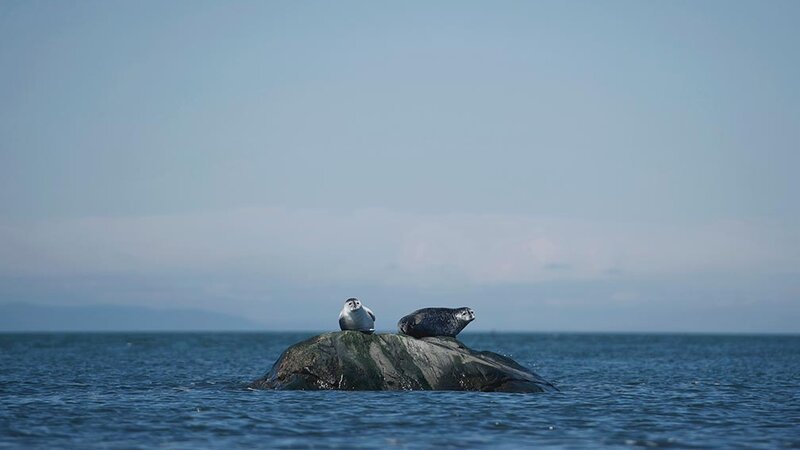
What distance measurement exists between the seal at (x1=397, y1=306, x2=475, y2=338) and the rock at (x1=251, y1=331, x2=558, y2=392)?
175 centimetres

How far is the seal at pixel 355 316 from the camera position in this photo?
32250mm

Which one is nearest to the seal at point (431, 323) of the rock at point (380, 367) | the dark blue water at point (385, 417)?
the rock at point (380, 367)

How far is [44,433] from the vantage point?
2331 centimetres

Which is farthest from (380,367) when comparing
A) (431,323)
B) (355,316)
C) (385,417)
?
(385,417)

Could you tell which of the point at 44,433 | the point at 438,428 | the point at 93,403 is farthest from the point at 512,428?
the point at 93,403

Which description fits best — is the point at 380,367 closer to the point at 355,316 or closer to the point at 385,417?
the point at 355,316

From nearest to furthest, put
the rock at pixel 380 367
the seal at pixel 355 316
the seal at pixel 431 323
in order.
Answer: the rock at pixel 380 367, the seal at pixel 355 316, the seal at pixel 431 323

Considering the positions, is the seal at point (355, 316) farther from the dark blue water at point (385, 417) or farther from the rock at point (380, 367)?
the dark blue water at point (385, 417)

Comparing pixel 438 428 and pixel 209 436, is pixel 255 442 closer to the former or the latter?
pixel 209 436

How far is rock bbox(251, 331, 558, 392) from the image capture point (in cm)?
3133

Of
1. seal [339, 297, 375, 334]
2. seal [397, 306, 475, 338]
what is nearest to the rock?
seal [339, 297, 375, 334]

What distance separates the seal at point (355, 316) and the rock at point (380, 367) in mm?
442

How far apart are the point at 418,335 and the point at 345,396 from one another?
209 inches

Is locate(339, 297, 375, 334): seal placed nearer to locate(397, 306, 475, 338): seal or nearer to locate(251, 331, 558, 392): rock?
locate(251, 331, 558, 392): rock
